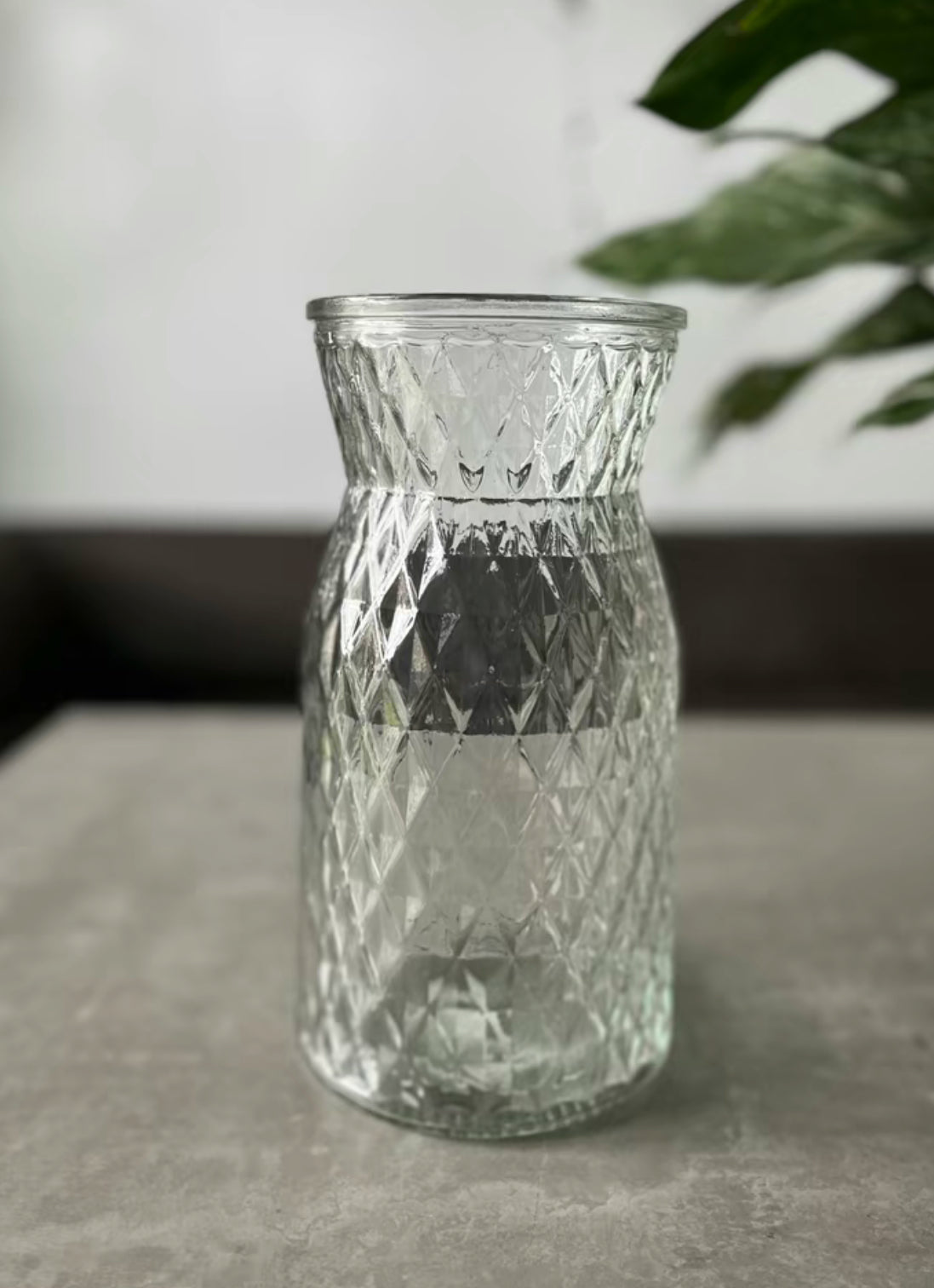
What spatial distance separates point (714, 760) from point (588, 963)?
0.42 m

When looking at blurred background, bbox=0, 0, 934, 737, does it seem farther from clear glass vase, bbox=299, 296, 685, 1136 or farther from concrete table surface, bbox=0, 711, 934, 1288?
clear glass vase, bbox=299, 296, 685, 1136

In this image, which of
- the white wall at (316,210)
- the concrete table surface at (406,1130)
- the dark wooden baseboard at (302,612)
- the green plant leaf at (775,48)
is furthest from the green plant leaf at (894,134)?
the white wall at (316,210)

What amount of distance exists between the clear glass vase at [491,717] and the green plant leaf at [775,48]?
0.19 feet

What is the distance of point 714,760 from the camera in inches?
31.6

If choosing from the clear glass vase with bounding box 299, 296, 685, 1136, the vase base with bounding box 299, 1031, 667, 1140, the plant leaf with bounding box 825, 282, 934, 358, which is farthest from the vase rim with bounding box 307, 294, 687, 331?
the vase base with bounding box 299, 1031, 667, 1140

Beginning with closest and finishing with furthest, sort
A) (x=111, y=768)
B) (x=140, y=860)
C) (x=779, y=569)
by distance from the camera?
1. (x=140, y=860)
2. (x=111, y=768)
3. (x=779, y=569)

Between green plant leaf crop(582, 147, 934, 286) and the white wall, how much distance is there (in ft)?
3.85

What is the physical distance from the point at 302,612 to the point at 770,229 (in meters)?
1.06

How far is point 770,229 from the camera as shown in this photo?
0.50 metres

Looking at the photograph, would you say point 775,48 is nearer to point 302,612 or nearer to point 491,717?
point 491,717

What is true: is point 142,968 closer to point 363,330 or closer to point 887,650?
point 363,330

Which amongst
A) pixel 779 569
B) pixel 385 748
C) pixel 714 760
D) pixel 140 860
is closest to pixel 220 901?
pixel 140 860

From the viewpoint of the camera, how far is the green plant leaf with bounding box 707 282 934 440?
Answer: 46 cm

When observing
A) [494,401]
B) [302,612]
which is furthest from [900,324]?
[302,612]
